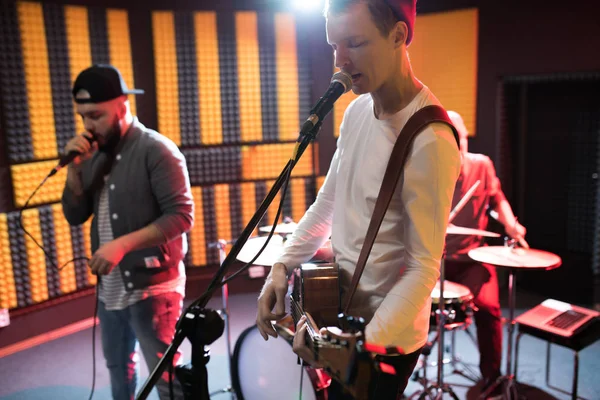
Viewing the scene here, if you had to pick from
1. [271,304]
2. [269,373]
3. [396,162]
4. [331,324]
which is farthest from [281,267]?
[269,373]

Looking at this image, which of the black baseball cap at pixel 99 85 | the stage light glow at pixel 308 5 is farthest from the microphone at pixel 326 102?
the stage light glow at pixel 308 5

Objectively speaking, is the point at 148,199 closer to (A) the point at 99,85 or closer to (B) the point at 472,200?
(A) the point at 99,85

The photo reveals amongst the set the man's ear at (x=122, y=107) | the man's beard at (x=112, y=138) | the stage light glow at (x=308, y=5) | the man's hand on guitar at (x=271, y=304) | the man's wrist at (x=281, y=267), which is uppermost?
the stage light glow at (x=308, y=5)

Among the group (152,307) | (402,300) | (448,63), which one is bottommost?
(152,307)

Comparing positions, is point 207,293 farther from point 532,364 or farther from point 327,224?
point 532,364

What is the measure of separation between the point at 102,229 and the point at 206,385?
145 cm

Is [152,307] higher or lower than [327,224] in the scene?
lower

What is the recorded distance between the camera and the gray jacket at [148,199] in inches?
93.7

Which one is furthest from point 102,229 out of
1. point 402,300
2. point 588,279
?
point 588,279

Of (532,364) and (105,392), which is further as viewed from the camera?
(532,364)

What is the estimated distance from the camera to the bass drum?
2607mm

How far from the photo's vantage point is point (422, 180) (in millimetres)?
1307

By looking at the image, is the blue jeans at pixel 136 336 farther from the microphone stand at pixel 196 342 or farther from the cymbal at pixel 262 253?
the microphone stand at pixel 196 342

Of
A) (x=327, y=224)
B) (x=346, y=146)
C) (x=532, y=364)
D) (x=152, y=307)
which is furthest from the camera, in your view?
(x=532, y=364)
